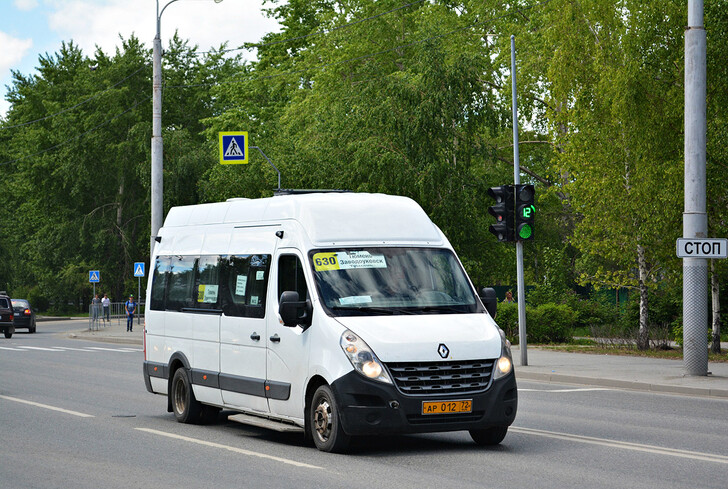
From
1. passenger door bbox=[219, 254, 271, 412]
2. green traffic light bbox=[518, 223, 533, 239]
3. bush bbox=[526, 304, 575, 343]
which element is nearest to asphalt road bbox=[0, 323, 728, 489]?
passenger door bbox=[219, 254, 271, 412]

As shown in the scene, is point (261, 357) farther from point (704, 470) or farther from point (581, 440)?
point (704, 470)

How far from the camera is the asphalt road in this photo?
8828 mm

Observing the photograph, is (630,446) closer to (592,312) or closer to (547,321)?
(547,321)

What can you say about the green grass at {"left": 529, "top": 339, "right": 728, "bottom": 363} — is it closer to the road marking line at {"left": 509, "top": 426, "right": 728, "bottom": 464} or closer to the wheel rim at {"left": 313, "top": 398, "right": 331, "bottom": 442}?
the road marking line at {"left": 509, "top": 426, "right": 728, "bottom": 464}

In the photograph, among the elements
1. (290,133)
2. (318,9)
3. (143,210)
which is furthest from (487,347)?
(143,210)

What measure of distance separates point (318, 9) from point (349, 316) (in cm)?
5399

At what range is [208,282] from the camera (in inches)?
514

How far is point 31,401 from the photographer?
52.9 feet

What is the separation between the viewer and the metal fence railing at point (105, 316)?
174 feet

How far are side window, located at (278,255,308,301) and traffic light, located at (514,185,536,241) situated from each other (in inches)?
461

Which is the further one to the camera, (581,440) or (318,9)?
(318,9)

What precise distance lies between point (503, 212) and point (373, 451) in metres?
12.7

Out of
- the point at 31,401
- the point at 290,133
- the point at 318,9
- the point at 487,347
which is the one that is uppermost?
the point at 318,9

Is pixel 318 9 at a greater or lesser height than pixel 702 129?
greater
